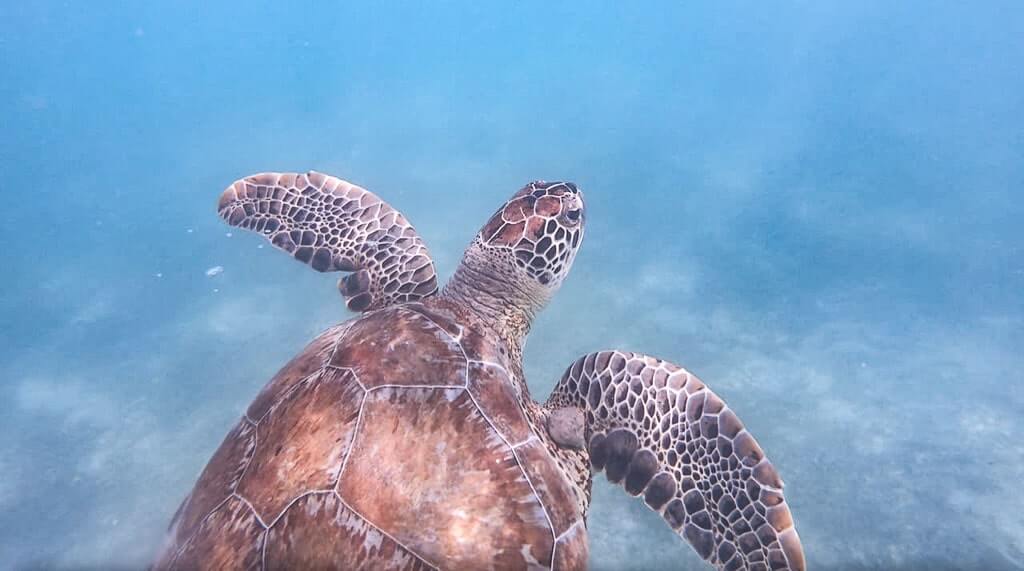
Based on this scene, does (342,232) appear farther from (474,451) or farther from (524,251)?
(474,451)

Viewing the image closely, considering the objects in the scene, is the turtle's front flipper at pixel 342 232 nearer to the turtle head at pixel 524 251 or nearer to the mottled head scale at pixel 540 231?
the turtle head at pixel 524 251

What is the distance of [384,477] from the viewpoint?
6.62 ft

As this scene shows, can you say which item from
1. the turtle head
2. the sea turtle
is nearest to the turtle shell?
the sea turtle

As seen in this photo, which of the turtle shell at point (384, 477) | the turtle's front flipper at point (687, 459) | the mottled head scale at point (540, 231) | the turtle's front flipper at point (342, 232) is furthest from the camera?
the turtle's front flipper at point (342, 232)

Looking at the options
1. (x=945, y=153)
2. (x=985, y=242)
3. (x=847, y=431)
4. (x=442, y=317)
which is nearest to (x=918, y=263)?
(x=985, y=242)

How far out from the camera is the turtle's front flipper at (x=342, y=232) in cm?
414

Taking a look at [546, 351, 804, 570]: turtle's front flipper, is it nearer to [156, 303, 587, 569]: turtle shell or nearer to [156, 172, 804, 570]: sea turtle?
[156, 172, 804, 570]: sea turtle

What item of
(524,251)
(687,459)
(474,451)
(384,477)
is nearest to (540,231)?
(524,251)

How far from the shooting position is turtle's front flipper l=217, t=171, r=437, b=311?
414 centimetres

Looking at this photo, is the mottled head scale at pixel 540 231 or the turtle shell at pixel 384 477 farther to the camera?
the mottled head scale at pixel 540 231

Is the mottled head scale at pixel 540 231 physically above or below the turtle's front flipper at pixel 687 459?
above

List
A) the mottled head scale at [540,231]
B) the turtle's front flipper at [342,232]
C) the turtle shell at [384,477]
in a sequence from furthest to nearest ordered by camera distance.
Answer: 1. the turtle's front flipper at [342,232]
2. the mottled head scale at [540,231]
3. the turtle shell at [384,477]

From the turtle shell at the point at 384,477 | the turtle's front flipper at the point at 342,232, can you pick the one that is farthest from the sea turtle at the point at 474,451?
the turtle's front flipper at the point at 342,232

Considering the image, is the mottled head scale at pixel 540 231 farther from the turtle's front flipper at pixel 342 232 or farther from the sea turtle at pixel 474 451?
the turtle's front flipper at pixel 342 232
